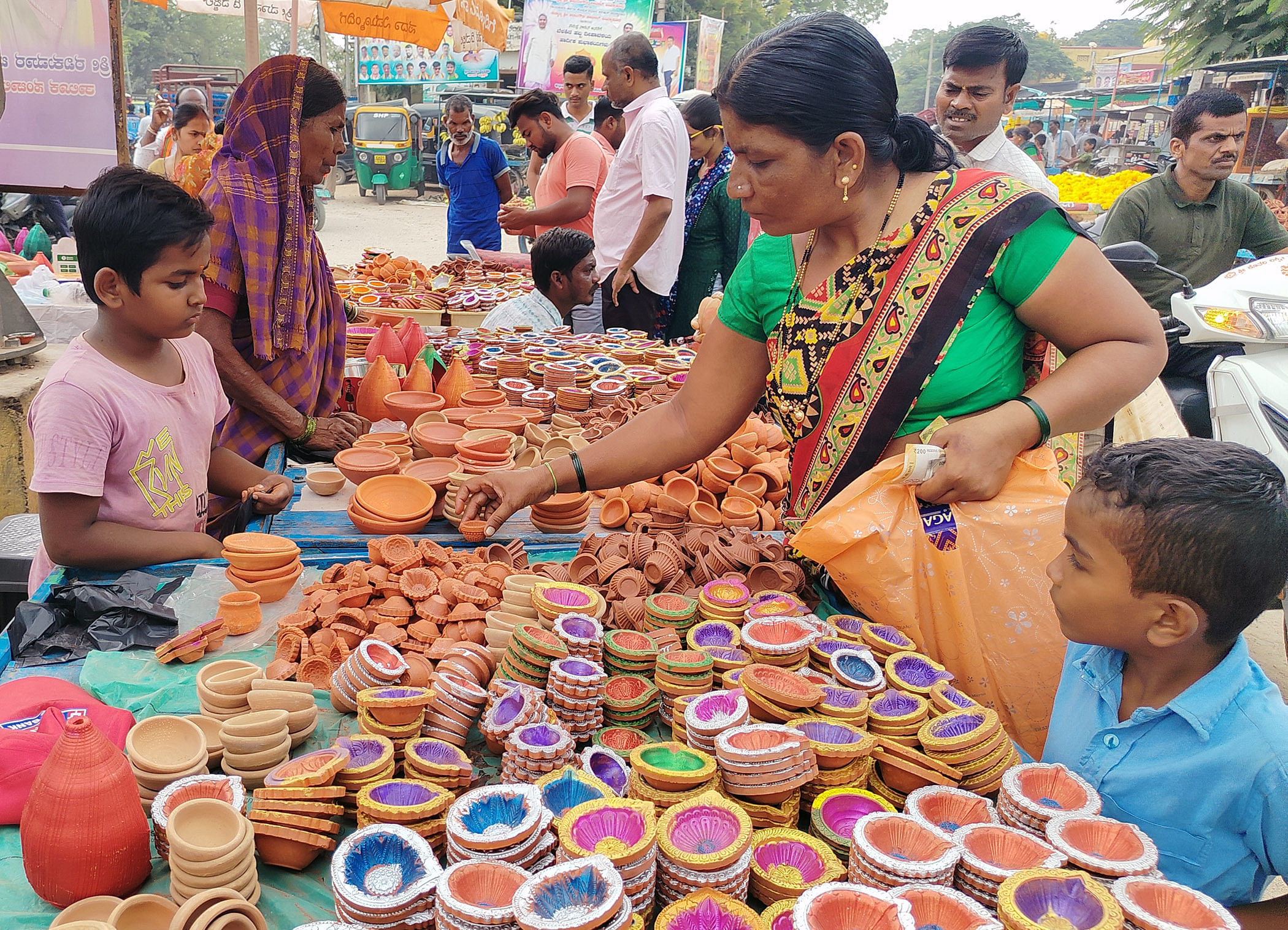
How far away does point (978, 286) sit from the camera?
5.65 feet

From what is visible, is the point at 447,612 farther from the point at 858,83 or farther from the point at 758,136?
the point at 858,83

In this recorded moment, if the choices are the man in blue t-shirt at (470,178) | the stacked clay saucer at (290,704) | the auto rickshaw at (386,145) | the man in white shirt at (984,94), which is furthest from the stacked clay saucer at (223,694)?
the auto rickshaw at (386,145)

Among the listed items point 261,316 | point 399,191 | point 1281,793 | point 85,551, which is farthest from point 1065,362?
point 399,191

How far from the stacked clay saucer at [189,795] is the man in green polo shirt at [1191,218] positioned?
4788 mm

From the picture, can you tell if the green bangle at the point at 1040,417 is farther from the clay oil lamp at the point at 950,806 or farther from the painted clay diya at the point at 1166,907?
the painted clay diya at the point at 1166,907

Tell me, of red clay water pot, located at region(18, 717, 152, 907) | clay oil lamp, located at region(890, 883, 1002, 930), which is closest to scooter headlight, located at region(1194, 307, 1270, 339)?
clay oil lamp, located at region(890, 883, 1002, 930)

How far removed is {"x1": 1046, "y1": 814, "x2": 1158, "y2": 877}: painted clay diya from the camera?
1.05m

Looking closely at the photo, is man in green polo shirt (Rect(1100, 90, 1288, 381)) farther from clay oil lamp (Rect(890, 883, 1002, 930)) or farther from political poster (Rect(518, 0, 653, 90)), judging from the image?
political poster (Rect(518, 0, 653, 90))

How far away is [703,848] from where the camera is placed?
1104mm

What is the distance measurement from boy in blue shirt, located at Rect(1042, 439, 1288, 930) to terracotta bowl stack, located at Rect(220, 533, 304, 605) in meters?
1.65

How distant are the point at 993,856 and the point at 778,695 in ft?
1.23

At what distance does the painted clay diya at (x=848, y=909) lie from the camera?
3.11 ft

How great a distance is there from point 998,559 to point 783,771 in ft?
2.27

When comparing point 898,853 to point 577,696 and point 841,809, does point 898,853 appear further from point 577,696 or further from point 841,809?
point 577,696
